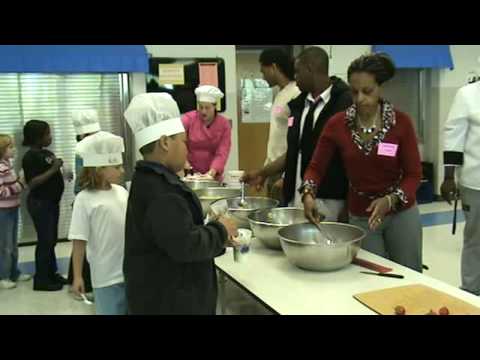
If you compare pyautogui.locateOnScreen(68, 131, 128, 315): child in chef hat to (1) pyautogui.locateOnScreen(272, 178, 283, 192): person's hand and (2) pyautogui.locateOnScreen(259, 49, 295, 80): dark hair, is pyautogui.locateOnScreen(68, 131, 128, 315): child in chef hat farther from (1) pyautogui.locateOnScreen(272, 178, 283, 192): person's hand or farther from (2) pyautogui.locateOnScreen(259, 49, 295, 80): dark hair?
(2) pyautogui.locateOnScreen(259, 49, 295, 80): dark hair

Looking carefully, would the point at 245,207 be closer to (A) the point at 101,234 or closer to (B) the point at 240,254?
(B) the point at 240,254

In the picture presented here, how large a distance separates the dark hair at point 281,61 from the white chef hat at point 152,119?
149 centimetres

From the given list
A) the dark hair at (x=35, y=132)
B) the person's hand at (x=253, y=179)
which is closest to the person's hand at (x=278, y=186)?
the person's hand at (x=253, y=179)

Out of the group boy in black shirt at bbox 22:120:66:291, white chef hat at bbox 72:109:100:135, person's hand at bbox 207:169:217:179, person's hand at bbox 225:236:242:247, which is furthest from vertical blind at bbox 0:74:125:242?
person's hand at bbox 225:236:242:247

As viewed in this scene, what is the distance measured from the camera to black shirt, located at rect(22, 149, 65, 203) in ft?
11.4

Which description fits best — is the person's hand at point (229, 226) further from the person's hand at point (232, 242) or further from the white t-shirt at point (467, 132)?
the white t-shirt at point (467, 132)

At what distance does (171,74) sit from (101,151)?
9.29 ft

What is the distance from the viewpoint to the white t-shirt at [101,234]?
205 cm

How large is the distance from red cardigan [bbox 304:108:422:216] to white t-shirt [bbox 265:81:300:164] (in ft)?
2.66

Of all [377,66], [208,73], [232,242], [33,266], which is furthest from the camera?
[208,73]

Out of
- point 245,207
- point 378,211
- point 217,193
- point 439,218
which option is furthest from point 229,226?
point 439,218

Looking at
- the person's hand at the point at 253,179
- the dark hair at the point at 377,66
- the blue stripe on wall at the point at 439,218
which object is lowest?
the blue stripe on wall at the point at 439,218

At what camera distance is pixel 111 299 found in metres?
2.09

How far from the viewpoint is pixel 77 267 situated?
2.09 m
